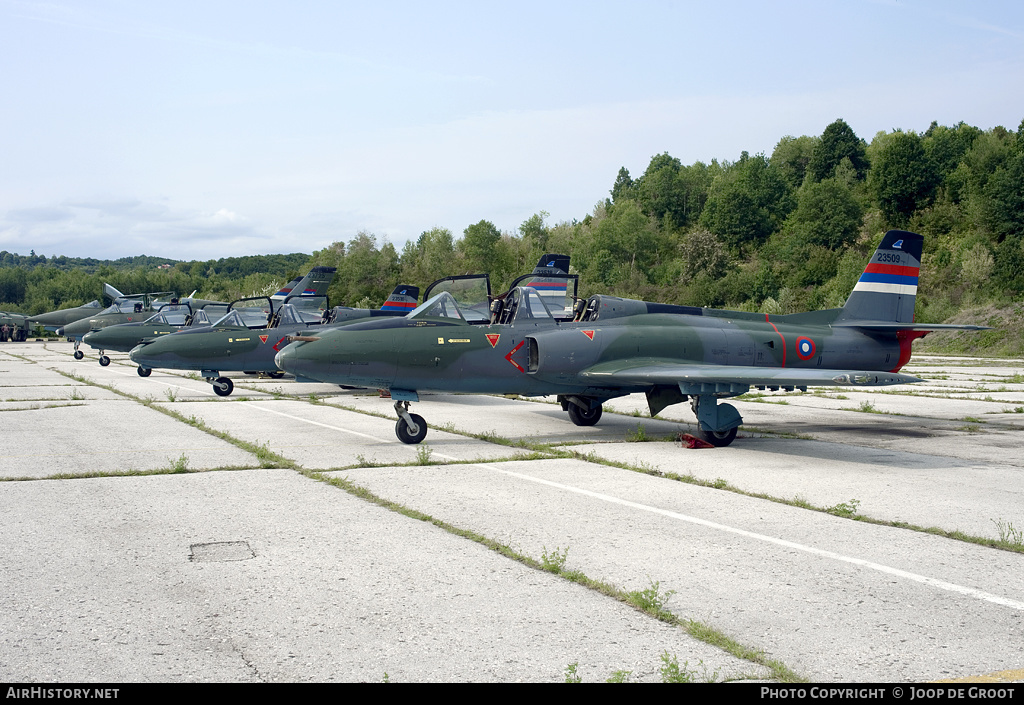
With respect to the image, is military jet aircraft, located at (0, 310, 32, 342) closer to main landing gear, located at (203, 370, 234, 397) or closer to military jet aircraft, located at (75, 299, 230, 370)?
military jet aircraft, located at (75, 299, 230, 370)

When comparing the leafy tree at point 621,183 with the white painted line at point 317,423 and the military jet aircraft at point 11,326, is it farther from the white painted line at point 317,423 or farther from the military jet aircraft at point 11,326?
the white painted line at point 317,423

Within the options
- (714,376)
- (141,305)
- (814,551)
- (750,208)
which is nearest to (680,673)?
(814,551)

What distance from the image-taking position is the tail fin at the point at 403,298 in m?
24.6

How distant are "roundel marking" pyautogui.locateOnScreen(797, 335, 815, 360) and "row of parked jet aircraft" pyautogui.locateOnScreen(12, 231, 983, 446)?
2 centimetres

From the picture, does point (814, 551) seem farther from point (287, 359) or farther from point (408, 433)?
point (287, 359)

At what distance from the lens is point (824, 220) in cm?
7394

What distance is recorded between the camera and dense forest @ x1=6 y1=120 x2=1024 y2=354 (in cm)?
6078

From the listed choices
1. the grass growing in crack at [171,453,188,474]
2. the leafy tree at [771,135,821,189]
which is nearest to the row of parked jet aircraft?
the grass growing in crack at [171,453,188,474]

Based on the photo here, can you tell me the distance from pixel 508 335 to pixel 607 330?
153cm

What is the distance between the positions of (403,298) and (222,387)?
7.03 m

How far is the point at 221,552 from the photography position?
5570mm

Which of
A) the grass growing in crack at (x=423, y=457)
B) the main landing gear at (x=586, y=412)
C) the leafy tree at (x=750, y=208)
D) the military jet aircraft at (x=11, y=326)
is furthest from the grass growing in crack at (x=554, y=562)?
the leafy tree at (x=750, y=208)

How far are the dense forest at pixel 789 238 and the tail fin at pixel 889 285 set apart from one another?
30.2 meters
